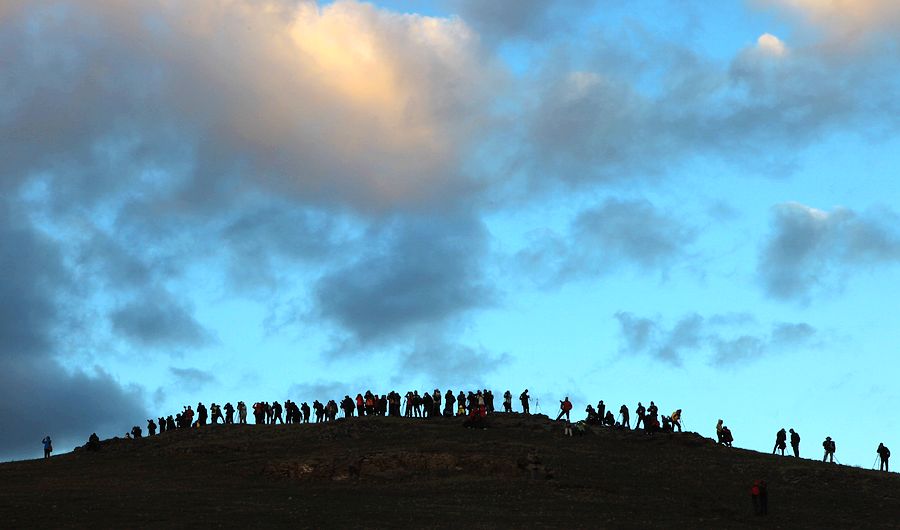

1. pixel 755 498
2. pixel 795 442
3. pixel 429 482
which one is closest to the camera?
pixel 755 498

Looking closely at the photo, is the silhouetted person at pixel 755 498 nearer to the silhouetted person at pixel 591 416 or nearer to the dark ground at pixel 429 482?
the dark ground at pixel 429 482

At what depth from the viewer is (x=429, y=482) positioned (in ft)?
172

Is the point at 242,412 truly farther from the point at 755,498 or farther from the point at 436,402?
the point at 755,498

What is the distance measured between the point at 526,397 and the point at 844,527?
29.8 meters

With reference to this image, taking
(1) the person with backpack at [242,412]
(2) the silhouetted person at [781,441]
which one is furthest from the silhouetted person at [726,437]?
(1) the person with backpack at [242,412]

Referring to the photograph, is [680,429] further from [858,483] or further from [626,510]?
[626,510]

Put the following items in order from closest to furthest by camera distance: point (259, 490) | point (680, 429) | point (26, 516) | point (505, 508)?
point (26, 516) → point (505, 508) → point (259, 490) → point (680, 429)

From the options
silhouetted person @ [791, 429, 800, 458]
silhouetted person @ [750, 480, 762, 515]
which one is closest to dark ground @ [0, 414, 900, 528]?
silhouetted person @ [750, 480, 762, 515]

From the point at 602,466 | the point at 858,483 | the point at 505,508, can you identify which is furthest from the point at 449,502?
the point at 858,483

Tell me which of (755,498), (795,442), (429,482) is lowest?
(755,498)

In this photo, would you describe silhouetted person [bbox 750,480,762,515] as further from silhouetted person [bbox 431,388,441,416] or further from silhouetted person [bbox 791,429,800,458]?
silhouetted person [bbox 431,388,441,416]

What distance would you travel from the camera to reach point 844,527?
43812 millimetres

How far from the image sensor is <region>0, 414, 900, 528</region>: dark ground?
144 ft

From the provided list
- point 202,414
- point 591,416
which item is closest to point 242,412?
point 202,414
